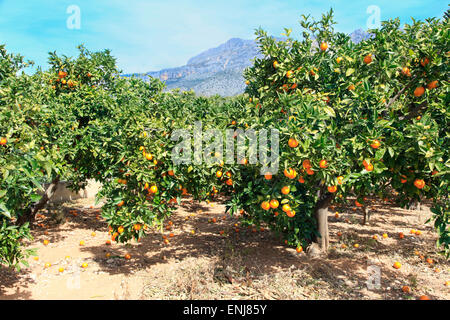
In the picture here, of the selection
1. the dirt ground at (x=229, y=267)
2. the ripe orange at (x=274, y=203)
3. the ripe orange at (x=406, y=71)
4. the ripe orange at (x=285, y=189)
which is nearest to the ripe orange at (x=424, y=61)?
the ripe orange at (x=406, y=71)

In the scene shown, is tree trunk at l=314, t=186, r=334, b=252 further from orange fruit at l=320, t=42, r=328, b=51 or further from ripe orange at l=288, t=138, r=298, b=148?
ripe orange at l=288, t=138, r=298, b=148

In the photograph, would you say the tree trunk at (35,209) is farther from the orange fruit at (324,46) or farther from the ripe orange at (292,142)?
the orange fruit at (324,46)

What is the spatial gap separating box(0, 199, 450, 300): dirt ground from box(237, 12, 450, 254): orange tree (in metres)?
1.12

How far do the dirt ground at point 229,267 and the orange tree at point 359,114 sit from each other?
3.66 feet

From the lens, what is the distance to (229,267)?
16.1 ft

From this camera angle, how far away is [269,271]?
485cm

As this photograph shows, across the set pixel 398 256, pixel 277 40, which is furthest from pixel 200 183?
pixel 398 256

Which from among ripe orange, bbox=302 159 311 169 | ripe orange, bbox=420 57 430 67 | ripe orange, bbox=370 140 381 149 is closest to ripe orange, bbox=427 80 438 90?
ripe orange, bbox=420 57 430 67

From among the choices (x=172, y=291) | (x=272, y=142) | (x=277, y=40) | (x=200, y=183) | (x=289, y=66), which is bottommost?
(x=172, y=291)

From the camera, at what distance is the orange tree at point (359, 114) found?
328 centimetres

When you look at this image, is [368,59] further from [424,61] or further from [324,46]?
[324,46]

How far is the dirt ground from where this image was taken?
170 inches
